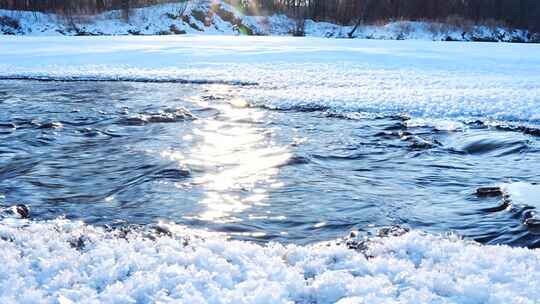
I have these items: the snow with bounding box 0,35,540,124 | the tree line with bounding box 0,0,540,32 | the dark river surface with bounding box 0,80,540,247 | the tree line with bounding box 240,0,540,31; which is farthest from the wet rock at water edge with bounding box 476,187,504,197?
the tree line with bounding box 240,0,540,31

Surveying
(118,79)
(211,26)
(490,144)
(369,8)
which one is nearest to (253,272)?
(490,144)

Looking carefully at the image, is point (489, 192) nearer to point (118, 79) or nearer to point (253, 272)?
point (253, 272)

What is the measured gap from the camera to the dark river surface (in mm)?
2672

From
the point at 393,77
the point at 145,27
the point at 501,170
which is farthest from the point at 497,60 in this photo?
the point at 145,27

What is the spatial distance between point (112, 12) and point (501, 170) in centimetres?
2743

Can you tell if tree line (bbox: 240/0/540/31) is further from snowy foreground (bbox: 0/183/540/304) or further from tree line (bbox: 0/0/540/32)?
snowy foreground (bbox: 0/183/540/304)

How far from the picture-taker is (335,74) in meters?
8.87

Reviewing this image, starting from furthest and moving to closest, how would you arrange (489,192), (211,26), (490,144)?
(211,26)
(490,144)
(489,192)

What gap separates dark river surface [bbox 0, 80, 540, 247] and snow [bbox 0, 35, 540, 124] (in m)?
0.55

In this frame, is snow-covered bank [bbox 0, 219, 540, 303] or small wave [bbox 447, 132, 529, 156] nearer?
snow-covered bank [bbox 0, 219, 540, 303]

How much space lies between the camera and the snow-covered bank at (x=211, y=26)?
25.9 meters

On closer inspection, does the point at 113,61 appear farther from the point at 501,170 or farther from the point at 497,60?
Result: the point at 501,170

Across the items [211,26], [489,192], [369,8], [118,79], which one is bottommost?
[489,192]

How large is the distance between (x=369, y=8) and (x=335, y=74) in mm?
26204
